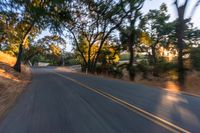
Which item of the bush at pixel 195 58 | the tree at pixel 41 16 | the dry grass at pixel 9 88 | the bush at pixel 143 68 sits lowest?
the dry grass at pixel 9 88

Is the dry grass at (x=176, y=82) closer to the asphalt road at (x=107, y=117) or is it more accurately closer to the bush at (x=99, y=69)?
the asphalt road at (x=107, y=117)

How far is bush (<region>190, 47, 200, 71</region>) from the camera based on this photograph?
20.7 m

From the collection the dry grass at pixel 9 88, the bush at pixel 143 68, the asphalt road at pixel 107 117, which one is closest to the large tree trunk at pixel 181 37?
the bush at pixel 143 68

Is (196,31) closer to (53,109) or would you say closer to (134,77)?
(134,77)

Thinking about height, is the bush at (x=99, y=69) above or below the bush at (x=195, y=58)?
below

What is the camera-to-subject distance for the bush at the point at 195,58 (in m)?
20.7

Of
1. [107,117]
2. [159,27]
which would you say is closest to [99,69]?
[159,27]

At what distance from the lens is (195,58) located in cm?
2097

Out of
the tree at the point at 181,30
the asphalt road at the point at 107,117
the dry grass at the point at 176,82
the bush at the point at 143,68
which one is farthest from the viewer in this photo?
the bush at the point at 143,68

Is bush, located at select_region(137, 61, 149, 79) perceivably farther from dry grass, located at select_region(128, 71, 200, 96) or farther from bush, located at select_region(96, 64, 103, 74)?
bush, located at select_region(96, 64, 103, 74)

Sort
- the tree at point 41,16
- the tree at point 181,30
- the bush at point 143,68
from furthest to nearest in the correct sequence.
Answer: the tree at point 41,16 < the bush at point 143,68 < the tree at point 181,30

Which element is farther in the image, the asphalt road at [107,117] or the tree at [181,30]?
the tree at [181,30]

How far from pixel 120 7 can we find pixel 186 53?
17.2 meters

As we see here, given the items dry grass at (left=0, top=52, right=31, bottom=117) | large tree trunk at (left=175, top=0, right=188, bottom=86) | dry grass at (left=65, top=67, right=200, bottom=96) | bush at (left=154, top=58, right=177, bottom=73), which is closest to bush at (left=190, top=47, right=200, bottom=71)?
dry grass at (left=65, top=67, right=200, bottom=96)
